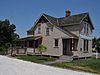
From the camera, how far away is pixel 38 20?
128ft

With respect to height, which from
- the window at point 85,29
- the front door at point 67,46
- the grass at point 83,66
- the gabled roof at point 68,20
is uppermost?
the gabled roof at point 68,20

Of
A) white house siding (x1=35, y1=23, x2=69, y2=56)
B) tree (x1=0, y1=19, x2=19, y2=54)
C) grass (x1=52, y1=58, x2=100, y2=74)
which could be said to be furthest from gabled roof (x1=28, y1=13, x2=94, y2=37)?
tree (x1=0, y1=19, x2=19, y2=54)

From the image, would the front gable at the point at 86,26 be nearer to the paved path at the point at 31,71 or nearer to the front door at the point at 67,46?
the front door at the point at 67,46

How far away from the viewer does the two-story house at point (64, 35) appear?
34062 mm

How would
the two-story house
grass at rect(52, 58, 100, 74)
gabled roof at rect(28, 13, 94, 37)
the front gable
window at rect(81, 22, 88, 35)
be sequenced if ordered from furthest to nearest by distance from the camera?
window at rect(81, 22, 88, 35) < the front gable < gabled roof at rect(28, 13, 94, 37) < the two-story house < grass at rect(52, 58, 100, 74)

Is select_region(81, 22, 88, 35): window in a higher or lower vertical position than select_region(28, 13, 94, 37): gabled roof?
lower

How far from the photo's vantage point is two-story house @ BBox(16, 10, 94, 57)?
34.1 meters

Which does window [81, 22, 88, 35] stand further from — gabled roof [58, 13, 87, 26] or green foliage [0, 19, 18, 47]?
green foliage [0, 19, 18, 47]

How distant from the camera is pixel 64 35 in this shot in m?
33.6

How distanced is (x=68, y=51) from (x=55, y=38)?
3.11 metres

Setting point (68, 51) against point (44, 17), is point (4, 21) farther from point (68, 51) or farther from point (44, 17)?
point (68, 51)

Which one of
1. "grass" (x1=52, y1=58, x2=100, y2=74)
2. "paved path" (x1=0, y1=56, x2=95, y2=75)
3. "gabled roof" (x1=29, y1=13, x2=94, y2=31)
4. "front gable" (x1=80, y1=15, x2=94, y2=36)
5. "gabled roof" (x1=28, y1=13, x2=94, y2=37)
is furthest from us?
"front gable" (x1=80, y1=15, x2=94, y2=36)

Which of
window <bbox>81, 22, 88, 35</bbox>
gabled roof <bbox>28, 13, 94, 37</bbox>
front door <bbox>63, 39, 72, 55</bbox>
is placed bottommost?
front door <bbox>63, 39, 72, 55</bbox>

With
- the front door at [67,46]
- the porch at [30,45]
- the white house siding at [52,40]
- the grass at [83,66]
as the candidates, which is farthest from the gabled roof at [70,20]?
the grass at [83,66]
